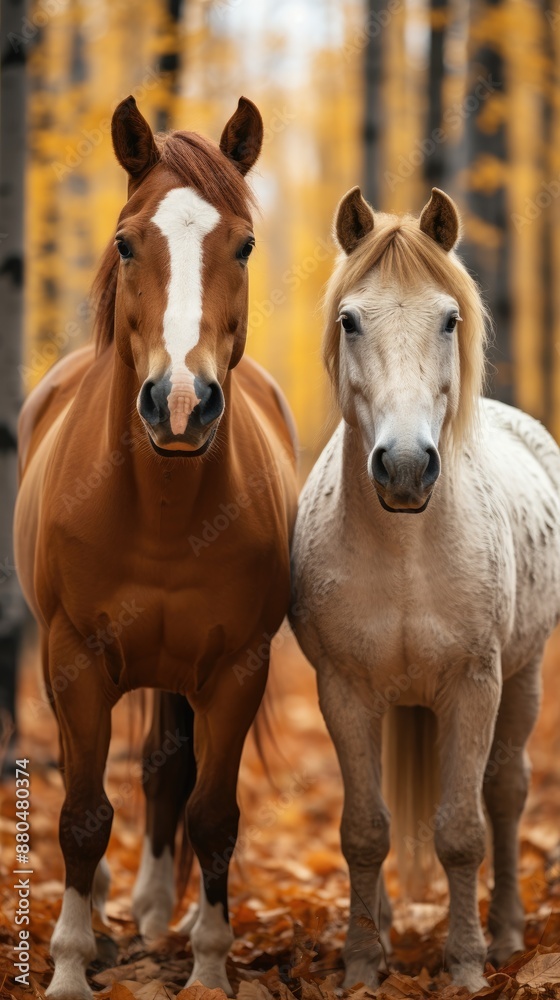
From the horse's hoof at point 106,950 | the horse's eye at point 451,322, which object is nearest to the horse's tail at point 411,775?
the horse's hoof at point 106,950

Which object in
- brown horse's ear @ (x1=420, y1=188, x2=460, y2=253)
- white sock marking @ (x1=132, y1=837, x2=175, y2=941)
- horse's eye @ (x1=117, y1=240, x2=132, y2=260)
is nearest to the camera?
horse's eye @ (x1=117, y1=240, x2=132, y2=260)

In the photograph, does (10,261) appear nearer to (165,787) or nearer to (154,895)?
(165,787)

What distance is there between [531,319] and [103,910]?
18606 mm

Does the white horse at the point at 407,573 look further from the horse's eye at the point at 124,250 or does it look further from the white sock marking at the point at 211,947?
the horse's eye at the point at 124,250

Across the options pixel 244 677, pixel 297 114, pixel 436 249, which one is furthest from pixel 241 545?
pixel 297 114

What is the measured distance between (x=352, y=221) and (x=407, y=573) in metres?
1.24

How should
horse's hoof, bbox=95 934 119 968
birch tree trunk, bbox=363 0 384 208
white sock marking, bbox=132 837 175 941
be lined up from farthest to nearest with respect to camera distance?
birch tree trunk, bbox=363 0 384 208 → white sock marking, bbox=132 837 175 941 → horse's hoof, bbox=95 934 119 968

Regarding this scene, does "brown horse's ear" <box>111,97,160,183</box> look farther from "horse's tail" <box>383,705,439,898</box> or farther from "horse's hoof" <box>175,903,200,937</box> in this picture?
"horse's hoof" <box>175,903,200,937</box>

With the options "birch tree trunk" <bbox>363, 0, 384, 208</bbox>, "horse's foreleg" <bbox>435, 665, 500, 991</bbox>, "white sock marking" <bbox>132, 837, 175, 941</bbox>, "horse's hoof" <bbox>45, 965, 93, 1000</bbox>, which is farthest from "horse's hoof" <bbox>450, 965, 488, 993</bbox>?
"birch tree trunk" <bbox>363, 0, 384, 208</bbox>

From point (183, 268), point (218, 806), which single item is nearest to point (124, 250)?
point (183, 268)

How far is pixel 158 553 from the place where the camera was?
11.8 ft

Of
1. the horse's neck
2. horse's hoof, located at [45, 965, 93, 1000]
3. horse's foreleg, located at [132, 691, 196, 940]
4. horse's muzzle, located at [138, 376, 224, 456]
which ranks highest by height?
horse's muzzle, located at [138, 376, 224, 456]

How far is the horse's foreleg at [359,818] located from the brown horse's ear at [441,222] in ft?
5.16

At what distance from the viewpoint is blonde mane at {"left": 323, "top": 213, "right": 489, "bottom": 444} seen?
3516 millimetres
